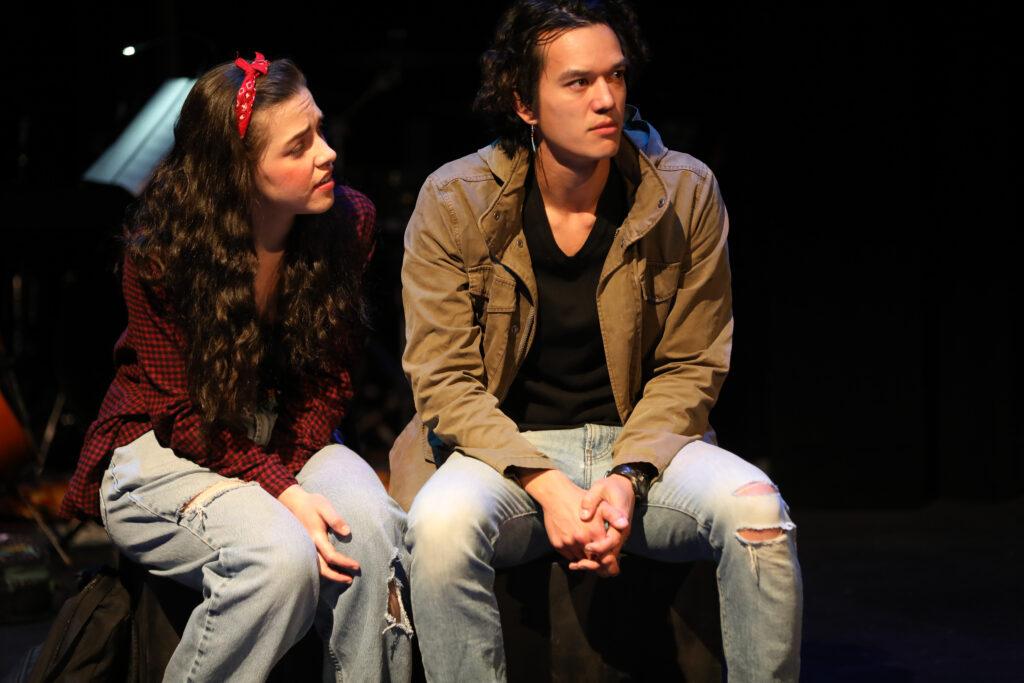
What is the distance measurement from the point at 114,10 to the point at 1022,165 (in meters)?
3.98

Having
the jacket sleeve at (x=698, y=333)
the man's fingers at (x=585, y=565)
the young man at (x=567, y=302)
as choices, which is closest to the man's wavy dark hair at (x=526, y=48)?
the young man at (x=567, y=302)

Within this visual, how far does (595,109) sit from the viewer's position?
2822 mm

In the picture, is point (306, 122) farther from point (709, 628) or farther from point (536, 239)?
point (709, 628)

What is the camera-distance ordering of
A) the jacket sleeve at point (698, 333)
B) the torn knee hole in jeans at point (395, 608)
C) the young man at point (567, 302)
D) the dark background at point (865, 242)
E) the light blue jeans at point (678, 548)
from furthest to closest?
the dark background at point (865, 242), the jacket sleeve at point (698, 333), the young man at point (567, 302), the torn knee hole in jeans at point (395, 608), the light blue jeans at point (678, 548)

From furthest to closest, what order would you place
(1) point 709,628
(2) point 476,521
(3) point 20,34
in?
(3) point 20,34, (1) point 709,628, (2) point 476,521

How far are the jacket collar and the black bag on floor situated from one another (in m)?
1.01

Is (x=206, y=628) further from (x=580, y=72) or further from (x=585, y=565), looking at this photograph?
(x=580, y=72)

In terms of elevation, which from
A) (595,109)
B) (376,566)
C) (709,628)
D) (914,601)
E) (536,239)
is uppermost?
(595,109)

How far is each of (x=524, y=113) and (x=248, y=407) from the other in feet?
2.78

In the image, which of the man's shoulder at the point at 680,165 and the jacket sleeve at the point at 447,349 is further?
the man's shoulder at the point at 680,165

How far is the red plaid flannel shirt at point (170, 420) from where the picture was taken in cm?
271

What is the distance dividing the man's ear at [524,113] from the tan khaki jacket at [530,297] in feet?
0.28

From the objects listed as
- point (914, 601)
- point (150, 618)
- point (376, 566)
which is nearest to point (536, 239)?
point (376, 566)

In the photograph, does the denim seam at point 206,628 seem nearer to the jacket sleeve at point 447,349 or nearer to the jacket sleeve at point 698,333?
the jacket sleeve at point 447,349
